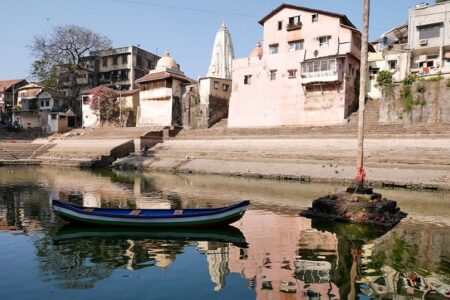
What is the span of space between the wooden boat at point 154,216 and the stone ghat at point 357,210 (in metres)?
3.78

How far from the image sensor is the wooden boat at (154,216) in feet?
41.7

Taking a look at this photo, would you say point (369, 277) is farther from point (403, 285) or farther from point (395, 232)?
point (395, 232)

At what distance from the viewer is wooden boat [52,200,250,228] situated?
1270 centimetres

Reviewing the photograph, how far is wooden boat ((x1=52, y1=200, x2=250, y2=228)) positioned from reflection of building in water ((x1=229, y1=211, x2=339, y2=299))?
3.34 ft

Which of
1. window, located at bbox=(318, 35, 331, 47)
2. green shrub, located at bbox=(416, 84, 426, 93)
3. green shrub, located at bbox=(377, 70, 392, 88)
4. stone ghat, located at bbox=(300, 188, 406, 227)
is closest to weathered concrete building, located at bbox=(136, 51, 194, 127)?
window, located at bbox=(318, 35, 331, 47)

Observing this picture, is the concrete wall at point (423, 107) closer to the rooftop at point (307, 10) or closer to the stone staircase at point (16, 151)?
the rooftop at point (307, 10)

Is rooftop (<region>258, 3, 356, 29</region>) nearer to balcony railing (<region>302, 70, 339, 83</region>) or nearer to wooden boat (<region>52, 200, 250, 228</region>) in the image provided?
balcony railing (<region>302, 70, 339, 83</region>)

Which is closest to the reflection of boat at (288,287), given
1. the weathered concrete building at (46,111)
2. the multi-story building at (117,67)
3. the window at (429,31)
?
the window at (429,31)

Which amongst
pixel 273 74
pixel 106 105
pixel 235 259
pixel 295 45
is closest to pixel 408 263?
pixel 235 259

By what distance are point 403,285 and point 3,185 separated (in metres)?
26.7

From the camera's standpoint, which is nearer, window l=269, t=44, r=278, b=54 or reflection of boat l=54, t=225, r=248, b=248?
reflection of boat l=54, t=225, r=248, b=248

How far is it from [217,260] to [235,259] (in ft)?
1.66

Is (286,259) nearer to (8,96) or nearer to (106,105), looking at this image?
(106,105)

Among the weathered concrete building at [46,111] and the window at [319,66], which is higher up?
the window at [319,66]
